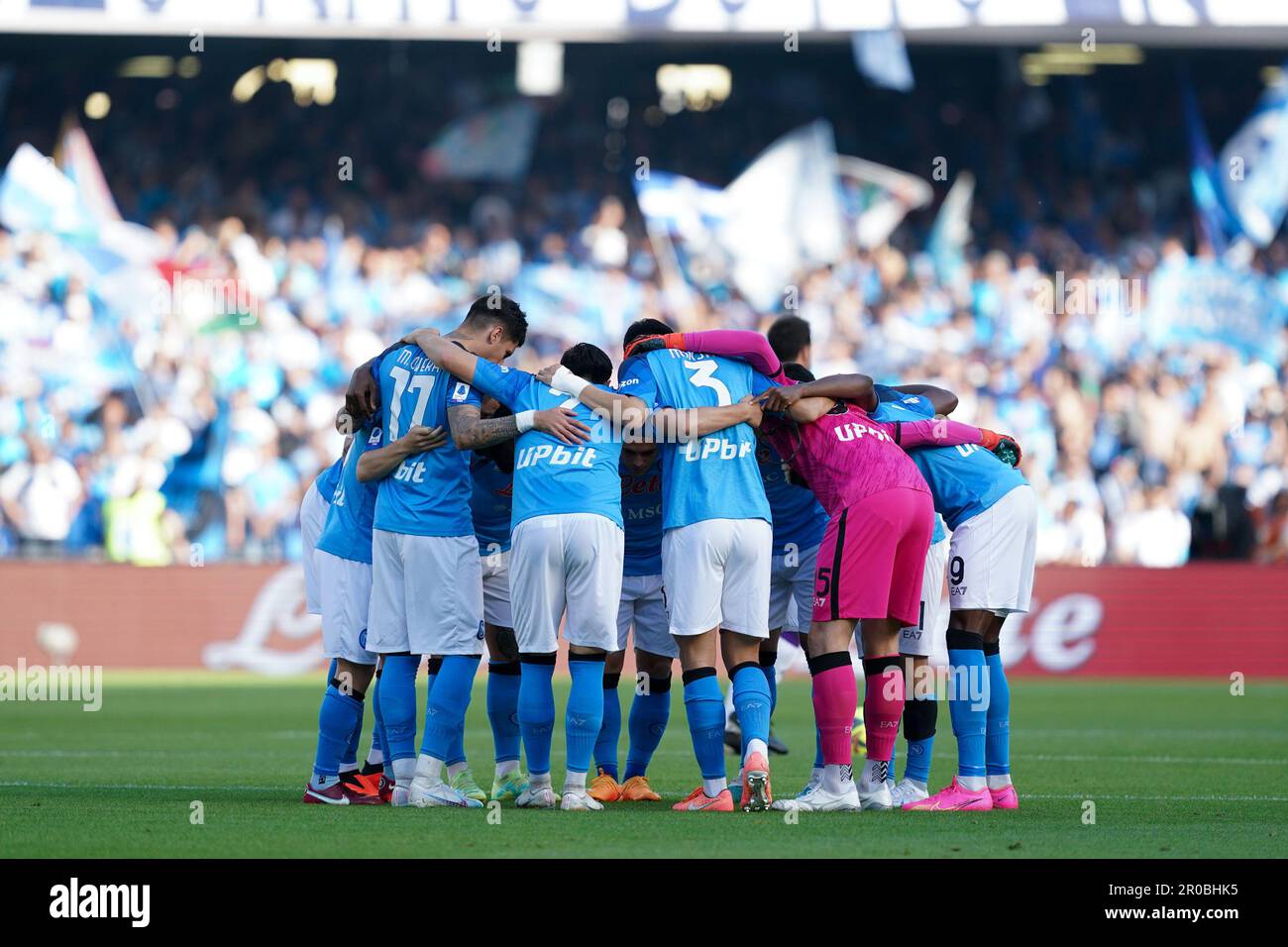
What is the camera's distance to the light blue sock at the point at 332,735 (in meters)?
9.02

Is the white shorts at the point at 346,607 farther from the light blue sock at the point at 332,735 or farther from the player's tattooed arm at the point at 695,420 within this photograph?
the player's tattooed arm at the point at 695,420

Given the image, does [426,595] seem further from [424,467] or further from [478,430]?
[478,430]

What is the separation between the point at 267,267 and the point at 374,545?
55.3 feet

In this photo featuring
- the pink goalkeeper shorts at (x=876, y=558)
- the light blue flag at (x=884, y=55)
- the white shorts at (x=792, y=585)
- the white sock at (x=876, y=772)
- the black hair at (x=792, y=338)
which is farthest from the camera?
the light blue flag at (x=884, y=55)

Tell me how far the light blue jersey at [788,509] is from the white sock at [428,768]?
7.66ft

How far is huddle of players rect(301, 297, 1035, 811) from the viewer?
8578 mm

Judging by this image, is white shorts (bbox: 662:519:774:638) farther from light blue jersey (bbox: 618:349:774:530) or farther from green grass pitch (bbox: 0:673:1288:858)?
green grass pitch (bbox: 0:673:1288:858)

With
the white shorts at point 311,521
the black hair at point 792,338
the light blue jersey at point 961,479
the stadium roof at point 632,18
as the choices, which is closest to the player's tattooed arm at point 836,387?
the light blue jersey at point 961,479

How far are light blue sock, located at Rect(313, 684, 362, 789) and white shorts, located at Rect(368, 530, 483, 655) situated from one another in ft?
1.26

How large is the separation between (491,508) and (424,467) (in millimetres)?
955

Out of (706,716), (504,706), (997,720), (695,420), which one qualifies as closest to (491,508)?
(504,706)

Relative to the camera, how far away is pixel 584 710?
8555mm

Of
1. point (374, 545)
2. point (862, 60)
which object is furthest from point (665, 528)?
point (862, 60)
